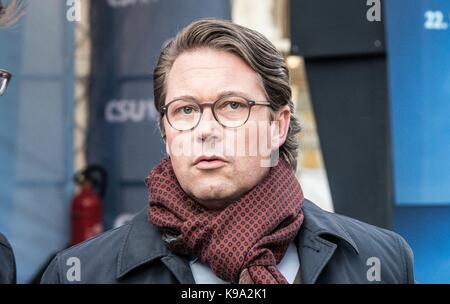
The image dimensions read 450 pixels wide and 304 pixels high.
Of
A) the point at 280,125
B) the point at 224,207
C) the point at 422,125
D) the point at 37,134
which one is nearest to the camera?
the point at 224,207

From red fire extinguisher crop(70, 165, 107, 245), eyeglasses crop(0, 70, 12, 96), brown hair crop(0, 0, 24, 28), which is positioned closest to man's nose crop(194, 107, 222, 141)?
eyeglasses crop(0, 70, 12, 96)

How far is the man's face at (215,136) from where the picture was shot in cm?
208

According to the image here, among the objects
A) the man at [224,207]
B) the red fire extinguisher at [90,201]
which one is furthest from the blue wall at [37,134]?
the man at [224,207]

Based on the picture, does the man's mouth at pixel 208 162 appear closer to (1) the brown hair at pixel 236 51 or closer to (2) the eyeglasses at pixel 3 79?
(1) the brown hair at pixel 236 51

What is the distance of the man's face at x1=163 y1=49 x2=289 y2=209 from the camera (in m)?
2.08

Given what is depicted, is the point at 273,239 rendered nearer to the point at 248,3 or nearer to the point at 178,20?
the point at 178,20

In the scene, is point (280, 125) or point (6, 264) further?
point (280, 125)

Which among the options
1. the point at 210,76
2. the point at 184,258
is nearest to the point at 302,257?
the point at 184,258

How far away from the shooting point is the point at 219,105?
2.10 m

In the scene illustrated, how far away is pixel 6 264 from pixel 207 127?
0.69 metres

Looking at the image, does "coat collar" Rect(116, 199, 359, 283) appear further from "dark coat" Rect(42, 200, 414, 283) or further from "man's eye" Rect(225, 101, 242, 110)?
"man's eye" Rect(225, 101, 242, 110)

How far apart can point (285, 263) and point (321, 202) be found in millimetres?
1958

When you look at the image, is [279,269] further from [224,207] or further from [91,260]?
[91,260]
